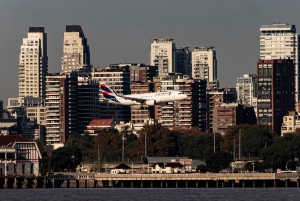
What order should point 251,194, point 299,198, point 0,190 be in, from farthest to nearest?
point 0,190 < point 251,194 < point 299,198

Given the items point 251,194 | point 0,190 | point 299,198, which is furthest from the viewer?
point 0,190

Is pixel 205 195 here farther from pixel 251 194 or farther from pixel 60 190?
pixel 60 190

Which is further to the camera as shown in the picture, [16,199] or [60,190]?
[60,190]

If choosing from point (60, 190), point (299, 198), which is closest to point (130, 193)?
point (60, 190)

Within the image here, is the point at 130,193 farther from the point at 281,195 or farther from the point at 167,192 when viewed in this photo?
the point at 281,195

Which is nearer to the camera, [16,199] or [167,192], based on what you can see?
[16,199]
